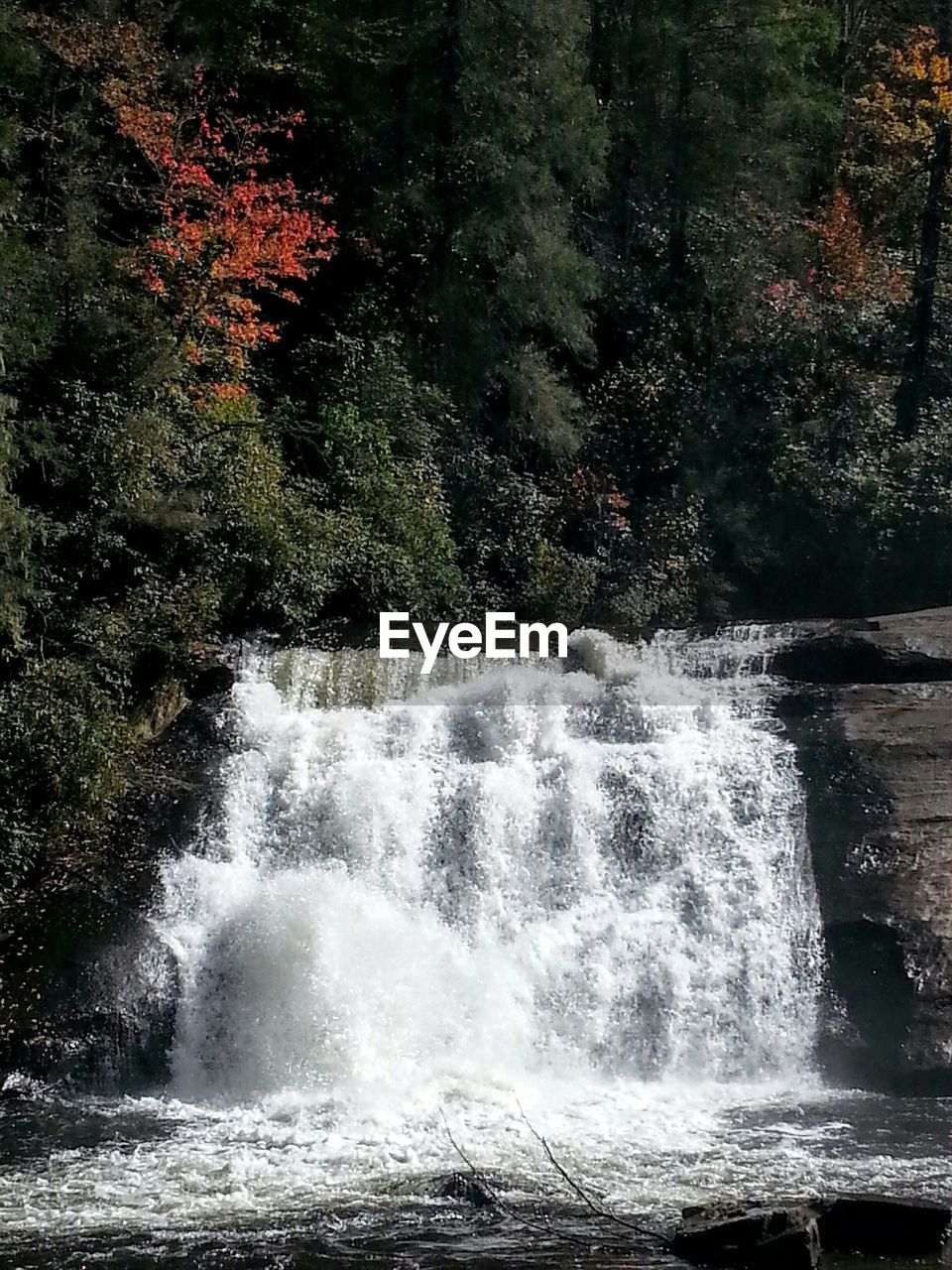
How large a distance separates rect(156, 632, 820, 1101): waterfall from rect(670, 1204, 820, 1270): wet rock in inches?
145

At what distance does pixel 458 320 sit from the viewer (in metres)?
22.3

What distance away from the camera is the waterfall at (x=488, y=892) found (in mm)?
12852

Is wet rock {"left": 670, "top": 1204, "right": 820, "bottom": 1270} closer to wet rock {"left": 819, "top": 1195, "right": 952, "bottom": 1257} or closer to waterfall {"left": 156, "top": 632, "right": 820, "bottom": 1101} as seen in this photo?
wet rock {"left": 819, "top": 1195, "right": 952, "bottom": 1257}

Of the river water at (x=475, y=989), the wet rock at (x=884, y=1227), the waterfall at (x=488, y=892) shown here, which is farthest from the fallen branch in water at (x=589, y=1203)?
the waterfall at (x=488, y=892)

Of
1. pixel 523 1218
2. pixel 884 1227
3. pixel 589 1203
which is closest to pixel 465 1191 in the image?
pixel 523 1218

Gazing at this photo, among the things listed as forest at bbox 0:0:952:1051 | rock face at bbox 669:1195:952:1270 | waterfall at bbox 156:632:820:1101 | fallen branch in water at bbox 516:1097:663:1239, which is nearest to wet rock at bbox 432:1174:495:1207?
fallen branch in water at bbox 516:1097:663:1239

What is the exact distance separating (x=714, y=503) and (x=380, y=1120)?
13.9m

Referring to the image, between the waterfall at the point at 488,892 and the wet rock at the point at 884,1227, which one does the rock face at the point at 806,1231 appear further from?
the waterfall at the point at 488,892

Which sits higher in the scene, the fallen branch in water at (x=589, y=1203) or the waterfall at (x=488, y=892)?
the waterfall at (x=488, y=892)

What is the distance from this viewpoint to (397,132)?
73.0 feet

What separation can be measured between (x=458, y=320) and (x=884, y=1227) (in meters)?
15.3

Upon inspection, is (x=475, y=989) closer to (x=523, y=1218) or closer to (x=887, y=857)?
(x=523, y=1218)

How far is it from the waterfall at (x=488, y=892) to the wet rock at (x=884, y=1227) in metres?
3.81

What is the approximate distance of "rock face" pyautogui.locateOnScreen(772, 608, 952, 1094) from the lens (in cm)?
1359
